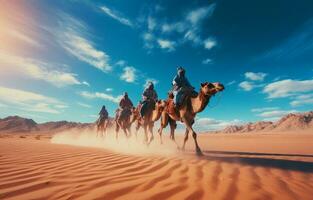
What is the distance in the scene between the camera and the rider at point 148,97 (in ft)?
45.8

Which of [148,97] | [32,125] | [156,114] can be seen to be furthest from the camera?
[32,125]

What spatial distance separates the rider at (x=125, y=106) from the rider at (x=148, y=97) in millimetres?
3583

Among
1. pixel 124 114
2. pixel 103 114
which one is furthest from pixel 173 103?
pixel 103 114

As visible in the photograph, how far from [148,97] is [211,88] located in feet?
22.2

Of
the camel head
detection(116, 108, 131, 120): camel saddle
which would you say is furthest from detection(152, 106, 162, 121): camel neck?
the camel head

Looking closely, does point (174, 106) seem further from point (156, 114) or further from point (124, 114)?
point (124, 114)

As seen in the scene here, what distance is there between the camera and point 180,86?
11023 mm

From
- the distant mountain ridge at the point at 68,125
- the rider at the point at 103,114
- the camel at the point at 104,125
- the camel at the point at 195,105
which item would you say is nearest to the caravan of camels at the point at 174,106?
the camel at the point at 195,105

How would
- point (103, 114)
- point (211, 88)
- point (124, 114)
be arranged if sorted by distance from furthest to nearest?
point (103, 114) → point (124, 114) → point (211, 88)

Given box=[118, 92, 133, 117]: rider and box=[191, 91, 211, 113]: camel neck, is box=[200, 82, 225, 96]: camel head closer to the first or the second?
box=[191, 91, 211, 113]: camel neck

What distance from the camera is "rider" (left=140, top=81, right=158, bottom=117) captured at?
13945mm

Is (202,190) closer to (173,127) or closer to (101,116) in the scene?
(173,127)

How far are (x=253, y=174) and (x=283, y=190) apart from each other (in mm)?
1256

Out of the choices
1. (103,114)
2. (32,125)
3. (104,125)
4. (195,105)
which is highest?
(32,125)
